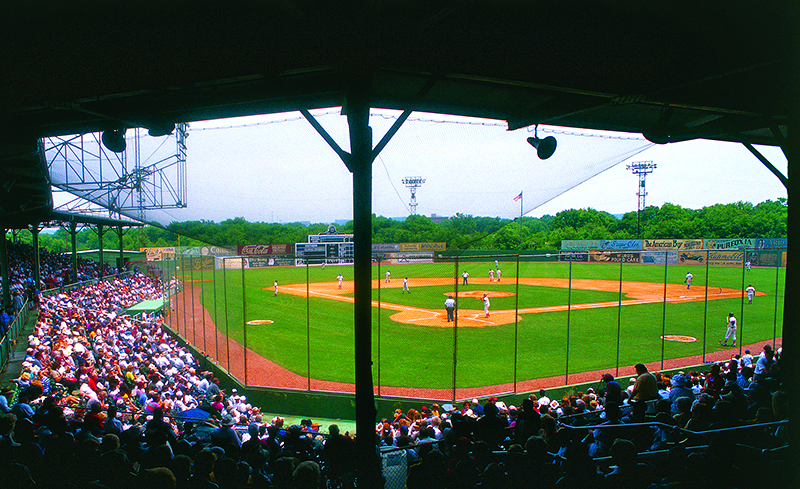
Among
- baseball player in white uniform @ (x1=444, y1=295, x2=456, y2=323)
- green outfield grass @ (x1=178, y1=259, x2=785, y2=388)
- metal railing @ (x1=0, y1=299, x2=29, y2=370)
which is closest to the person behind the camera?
metal railing @ (x1=0, y1=299, x2=29, y2=370)

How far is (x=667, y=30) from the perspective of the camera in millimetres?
4125

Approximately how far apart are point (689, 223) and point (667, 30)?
7027 centimetres

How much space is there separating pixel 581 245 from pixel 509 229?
110 feet

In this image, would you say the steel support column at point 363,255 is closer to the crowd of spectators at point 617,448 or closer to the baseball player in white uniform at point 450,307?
the crowd of spectators at point 617,448

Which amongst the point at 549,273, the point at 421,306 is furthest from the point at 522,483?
the point at 549,273

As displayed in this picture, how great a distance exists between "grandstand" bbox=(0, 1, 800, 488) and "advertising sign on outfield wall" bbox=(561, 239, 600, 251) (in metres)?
50.5

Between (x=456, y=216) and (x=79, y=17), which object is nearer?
A: (x=79, y=17)

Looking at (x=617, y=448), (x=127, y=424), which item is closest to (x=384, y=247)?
(x=127, y=424)

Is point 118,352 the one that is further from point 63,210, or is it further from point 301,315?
point 63,210

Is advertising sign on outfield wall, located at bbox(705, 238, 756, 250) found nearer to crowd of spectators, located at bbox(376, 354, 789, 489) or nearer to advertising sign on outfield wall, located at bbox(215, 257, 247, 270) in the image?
advertising sign on outfield wall, located at bbox(215, 257, 247, 270)

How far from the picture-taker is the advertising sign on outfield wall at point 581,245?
53.2 m

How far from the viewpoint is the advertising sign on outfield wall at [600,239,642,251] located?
1964 inches

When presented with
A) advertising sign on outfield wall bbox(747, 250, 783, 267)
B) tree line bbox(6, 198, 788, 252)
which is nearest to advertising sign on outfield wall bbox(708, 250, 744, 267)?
advertising sign on outfield wall bbox(747, 250, 783, 267)

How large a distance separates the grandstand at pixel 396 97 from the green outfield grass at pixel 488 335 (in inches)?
233
